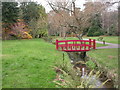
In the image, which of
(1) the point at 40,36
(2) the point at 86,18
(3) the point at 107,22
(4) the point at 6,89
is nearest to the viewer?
(4) the point at 6,89

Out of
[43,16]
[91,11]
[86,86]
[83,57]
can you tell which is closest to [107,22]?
[91,11]

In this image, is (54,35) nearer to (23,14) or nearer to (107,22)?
(23,14)

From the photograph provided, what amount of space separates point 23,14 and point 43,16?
2250mm

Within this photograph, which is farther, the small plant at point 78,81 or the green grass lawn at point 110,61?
the green grass lawn at point 110,61

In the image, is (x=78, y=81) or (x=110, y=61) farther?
(x=110, y=61)

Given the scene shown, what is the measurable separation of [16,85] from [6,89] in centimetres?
22

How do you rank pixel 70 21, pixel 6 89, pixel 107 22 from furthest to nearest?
pixel 107 22, pixel 70 21, pixel 6 89

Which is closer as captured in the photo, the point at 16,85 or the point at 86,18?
the point at 16,85

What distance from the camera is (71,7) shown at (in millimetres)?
5797

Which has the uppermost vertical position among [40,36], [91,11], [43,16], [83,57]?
[43,16]

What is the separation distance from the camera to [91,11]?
5.69 m

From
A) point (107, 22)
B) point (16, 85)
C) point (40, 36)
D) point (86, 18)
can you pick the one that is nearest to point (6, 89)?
point (16, 85)

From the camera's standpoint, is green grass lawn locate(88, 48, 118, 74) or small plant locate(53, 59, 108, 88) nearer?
small plant locate(53, 59, 108, 88)

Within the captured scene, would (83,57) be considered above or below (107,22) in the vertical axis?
below
